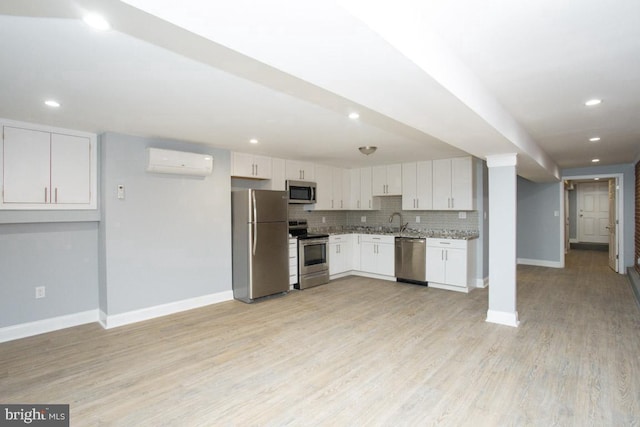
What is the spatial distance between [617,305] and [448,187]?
2716 mm

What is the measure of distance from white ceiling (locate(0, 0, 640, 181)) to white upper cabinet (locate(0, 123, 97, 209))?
0.24 metres

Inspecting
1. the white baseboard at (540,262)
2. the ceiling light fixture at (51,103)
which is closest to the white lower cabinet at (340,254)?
the ceiling light fixture at (51,103)

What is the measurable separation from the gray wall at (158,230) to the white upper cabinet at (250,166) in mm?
151

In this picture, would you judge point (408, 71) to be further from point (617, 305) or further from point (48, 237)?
point (617, 305)

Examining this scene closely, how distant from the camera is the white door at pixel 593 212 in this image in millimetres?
10547

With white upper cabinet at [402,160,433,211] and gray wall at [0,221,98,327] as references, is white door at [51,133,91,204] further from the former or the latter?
white upper cabinet at [402,160,433,211]

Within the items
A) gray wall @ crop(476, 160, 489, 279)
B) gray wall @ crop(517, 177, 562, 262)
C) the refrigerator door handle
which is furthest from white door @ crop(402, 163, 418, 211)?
gray wall @ crop(517, 177, 562, 262)

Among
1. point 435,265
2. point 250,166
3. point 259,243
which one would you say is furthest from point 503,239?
point 250,166

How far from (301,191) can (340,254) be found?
55.2 inches

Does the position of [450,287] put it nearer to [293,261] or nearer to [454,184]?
[454,184]

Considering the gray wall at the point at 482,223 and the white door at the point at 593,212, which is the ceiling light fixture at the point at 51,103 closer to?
the gray wall at the point at 482,223

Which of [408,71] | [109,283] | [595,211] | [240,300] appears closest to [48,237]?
[109,283]

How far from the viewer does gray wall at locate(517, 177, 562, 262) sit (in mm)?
7211

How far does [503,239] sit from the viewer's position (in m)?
3.83
